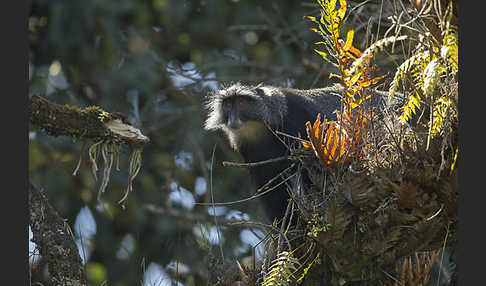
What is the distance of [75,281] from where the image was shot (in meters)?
4.07

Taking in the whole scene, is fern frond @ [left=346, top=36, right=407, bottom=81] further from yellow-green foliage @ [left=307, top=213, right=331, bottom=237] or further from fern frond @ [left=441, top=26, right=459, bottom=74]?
yellow-green foliage @ [left=307, top=213, right=331, bottom=237]

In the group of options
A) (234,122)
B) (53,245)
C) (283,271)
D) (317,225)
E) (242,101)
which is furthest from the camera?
(242,101)

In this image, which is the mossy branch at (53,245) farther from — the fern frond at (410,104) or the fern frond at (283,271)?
the fern frond at (410,104)

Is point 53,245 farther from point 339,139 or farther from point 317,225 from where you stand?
point 339,139

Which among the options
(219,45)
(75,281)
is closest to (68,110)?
(75,281)

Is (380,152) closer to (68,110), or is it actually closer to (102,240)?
(68,110)

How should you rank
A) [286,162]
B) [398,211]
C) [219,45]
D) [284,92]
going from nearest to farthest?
[398,211] < [286,162] < [284,92] < [219,45]

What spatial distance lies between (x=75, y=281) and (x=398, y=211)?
2061 millimetres

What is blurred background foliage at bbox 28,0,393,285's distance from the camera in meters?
8.84

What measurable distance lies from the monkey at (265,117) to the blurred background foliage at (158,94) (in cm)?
164

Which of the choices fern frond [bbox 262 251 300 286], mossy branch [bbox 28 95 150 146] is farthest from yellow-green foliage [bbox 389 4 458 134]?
mossy branch [bbox 28 95 150 146]

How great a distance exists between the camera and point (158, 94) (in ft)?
34.1

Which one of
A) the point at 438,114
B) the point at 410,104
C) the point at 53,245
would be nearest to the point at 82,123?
the point at 53,245

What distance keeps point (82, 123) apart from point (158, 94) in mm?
6081
